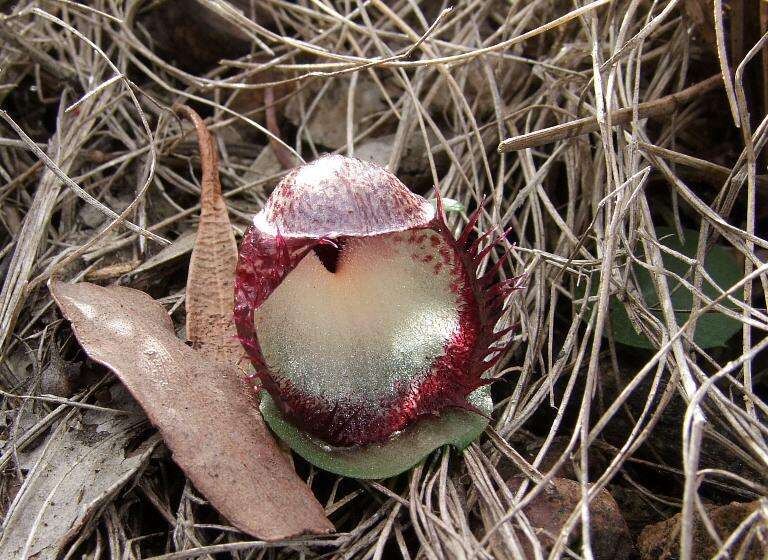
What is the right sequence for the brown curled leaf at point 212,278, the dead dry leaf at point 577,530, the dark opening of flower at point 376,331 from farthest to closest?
1. the brown curled leaf at point 212,278
2. the dark opening of flower at point 376,331
3. the dead dry leaf at point 577,530

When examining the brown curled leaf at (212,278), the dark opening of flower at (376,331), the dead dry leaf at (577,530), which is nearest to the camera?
the dead dry leaf at (577,530)

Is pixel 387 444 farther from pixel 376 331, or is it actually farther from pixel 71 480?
pixel 71 480

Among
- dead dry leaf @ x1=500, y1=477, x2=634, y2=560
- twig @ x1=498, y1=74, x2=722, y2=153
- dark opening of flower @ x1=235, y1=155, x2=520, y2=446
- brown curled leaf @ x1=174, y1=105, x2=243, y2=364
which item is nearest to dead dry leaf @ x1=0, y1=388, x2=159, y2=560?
brown curled leaf @ x1=174, y1=105, x2=243, y2=364

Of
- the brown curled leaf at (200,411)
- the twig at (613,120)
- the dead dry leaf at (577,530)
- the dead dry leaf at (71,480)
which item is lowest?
the dead dry leaf at (71,480)

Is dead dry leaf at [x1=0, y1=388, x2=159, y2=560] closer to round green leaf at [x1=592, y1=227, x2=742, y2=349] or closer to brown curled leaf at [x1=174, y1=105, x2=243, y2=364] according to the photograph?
brown curled leaf at [x1=174, y1=105, x2=243, y2=364]

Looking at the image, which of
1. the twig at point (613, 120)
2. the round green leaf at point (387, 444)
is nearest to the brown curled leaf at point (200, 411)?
the round green leaf at point (387, 444)

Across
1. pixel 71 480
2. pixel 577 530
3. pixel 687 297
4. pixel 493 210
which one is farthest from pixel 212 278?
pixel 687 297

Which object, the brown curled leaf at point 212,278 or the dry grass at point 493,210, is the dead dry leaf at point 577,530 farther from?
the brown curled leaf at point 212,278

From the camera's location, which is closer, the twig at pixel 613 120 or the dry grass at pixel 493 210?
the dry grass at pixel 493 210
